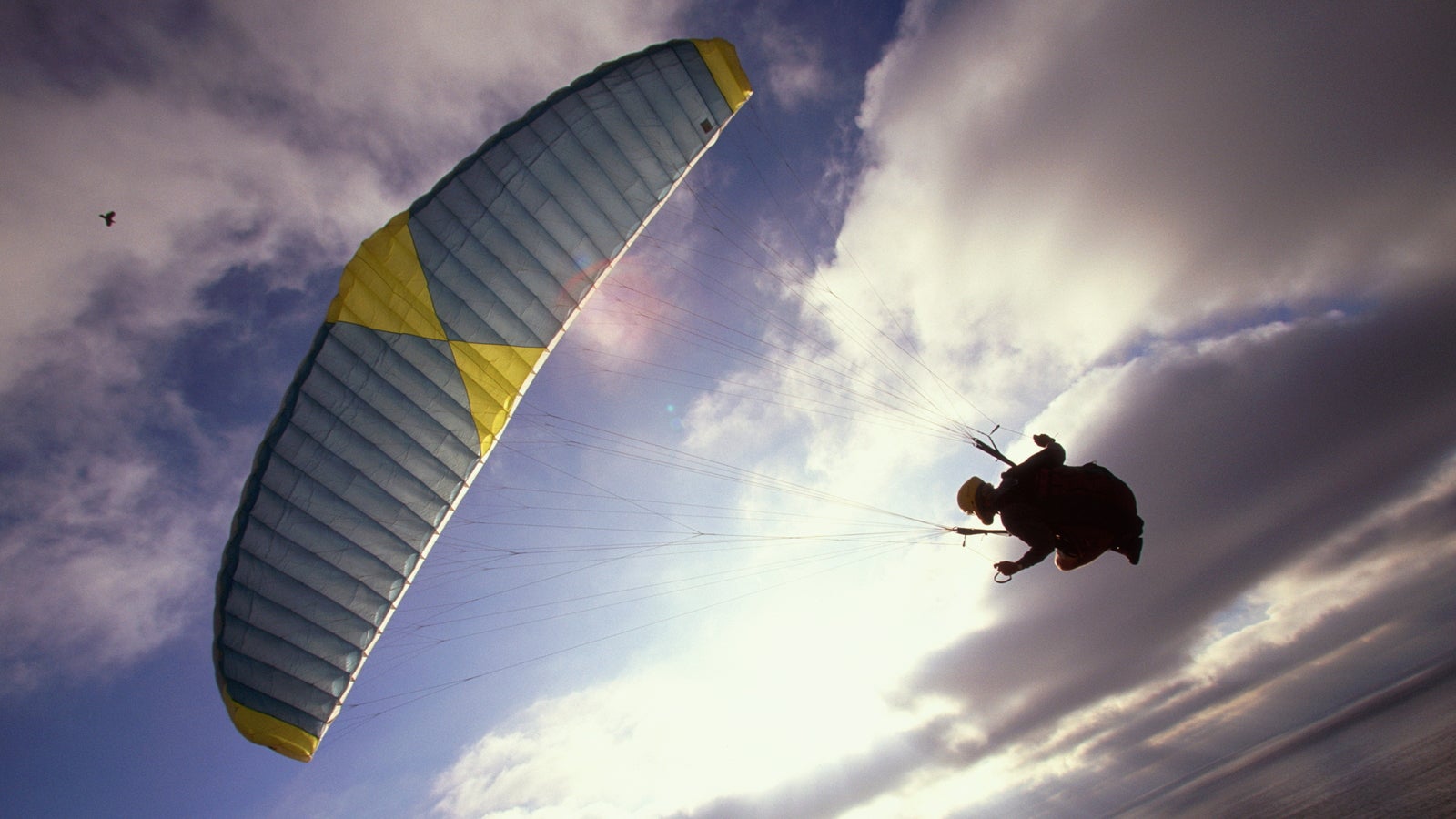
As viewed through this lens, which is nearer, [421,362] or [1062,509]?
[1062,509]

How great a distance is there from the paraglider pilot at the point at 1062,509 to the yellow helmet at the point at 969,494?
0.18 meters

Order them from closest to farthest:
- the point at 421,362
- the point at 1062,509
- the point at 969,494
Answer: the point at 1062,509, the point at 969,494, the point at 421,362

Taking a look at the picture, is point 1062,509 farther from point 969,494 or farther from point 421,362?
point 421,362

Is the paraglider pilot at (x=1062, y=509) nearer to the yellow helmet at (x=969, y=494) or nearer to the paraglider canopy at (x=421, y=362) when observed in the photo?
the yellow helmet at (x=969, y=494)

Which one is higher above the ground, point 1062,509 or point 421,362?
point 421,362

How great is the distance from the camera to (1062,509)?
6.62 m

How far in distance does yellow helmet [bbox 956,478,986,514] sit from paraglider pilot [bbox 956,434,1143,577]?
0.18 m

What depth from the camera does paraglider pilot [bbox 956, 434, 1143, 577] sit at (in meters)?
6.62

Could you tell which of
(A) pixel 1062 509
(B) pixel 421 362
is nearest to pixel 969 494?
(A) pixel 1062 509

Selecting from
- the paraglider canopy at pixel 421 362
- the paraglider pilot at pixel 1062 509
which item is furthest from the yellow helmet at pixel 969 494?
the paraglider canopy at pixel 421 362

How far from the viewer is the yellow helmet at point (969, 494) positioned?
7.35 metres

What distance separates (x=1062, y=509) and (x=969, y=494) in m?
1.10

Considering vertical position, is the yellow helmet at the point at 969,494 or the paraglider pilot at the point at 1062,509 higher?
the yellow helmet at the point at 969,494

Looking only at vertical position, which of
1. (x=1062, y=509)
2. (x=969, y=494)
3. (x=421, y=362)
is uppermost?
(x=421, y=362)
